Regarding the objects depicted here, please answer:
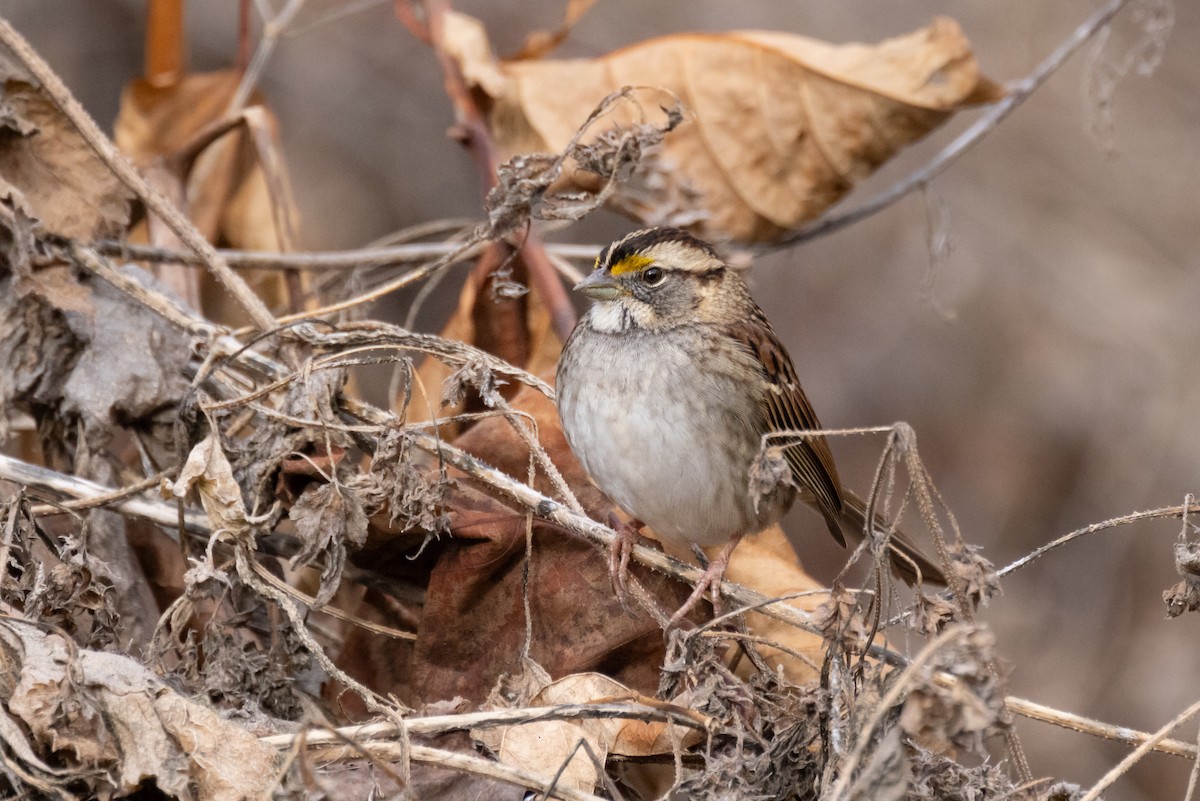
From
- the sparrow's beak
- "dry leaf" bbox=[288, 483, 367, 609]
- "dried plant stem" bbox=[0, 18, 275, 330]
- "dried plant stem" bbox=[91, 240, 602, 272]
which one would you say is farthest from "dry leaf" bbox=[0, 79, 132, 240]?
the sparrow's beak

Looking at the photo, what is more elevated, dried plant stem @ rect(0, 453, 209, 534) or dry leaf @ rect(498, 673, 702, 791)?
dried plant stem @ rect(0, 453, 209, 534)

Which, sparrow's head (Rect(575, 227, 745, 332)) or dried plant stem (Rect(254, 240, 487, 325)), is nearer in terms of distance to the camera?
dried plant stem (Rect(254, 240, 487, 325))

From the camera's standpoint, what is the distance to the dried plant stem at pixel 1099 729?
2.35m

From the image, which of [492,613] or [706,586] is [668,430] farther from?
[492,613]

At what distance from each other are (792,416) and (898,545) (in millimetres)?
404

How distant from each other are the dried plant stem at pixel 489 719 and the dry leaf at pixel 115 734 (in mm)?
82

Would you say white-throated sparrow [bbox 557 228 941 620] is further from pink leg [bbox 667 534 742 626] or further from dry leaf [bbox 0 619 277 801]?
dry leaf [bbox 0 619 277 801]

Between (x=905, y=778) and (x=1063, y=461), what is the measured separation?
15.6ft

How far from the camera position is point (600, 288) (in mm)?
3277

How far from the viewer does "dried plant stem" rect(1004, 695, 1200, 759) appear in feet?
7.70

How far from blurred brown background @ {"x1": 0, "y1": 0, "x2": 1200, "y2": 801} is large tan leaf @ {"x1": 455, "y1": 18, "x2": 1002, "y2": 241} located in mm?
1903

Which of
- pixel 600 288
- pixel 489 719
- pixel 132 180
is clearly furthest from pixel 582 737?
pixel 132 180

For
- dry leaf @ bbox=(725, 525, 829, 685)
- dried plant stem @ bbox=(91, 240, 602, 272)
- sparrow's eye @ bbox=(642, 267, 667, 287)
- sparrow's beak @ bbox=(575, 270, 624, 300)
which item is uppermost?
sparrow's eye @ bbox=(642, 267, 667, 287)

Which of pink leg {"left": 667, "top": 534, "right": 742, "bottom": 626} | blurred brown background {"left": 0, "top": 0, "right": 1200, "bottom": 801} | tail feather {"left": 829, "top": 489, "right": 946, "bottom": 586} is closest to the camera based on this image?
pink leg {"left": 667, "top": 534, "right": 742, "bottom": 626}
